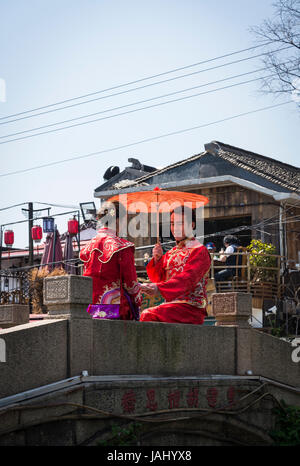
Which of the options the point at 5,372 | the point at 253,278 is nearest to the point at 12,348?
the point at 5,372

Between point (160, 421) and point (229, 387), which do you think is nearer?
point (160, 421)

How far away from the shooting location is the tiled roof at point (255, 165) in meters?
18.0

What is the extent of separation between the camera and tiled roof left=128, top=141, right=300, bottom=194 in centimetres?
1800

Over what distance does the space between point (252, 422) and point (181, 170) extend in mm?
11846

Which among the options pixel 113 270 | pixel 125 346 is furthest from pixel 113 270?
pixel 125 346

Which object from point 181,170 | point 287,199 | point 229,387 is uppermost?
point 181,170

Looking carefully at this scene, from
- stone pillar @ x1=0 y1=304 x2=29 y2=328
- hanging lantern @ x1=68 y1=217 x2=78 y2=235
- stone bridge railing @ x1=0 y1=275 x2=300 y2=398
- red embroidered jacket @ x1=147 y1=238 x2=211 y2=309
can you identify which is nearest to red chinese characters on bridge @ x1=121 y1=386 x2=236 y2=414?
stone bridge railing @ x1=0 y1=275 x2=300 y2=398

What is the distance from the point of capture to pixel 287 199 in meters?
16.8

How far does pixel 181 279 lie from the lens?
7.73m

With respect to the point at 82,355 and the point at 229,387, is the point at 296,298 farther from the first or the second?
the point at 82,355

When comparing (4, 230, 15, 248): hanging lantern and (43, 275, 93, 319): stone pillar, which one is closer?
(43, 275, 93, 319): stone pillar

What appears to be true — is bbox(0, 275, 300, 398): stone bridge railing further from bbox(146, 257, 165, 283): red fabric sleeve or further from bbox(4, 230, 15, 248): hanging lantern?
bbox(4, 230, 15, 248): hanging lantern

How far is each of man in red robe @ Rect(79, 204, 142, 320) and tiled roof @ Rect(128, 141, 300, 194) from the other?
1098 cm

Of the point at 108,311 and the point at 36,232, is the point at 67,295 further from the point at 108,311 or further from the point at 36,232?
the point at 36,232
